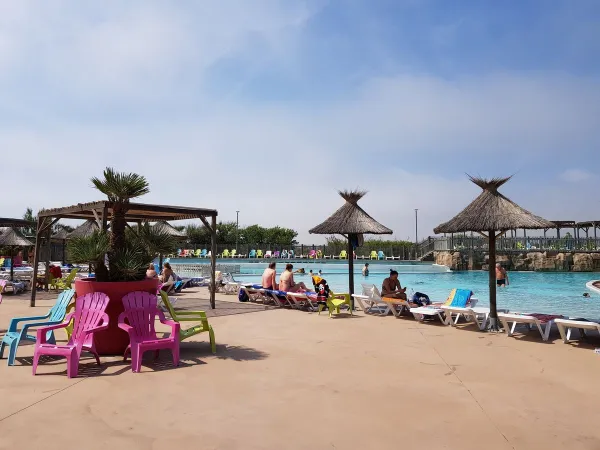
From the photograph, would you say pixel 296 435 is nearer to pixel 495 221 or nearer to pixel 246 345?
pixel 246 345

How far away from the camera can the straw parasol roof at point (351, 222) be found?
1142 centimetres

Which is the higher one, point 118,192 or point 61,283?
point 118,192

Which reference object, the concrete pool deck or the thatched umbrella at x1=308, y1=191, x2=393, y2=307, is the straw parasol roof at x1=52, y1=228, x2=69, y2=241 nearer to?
the thatched umbrella at x1=308, y1=191, x2=393, y2=307

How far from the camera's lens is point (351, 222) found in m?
11.6

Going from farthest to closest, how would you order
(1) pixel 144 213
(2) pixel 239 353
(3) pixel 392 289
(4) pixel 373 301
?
(1) pixel 144 213 → (3) pixel 392 289 → (4) pixel 373 301 → (2) pixel 239 353

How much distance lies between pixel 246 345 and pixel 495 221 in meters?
5.14

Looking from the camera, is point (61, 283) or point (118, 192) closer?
point (118, 192)

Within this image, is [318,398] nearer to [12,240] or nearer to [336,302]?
[336,302]

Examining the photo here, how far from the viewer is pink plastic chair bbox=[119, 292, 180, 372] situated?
5.30 meters

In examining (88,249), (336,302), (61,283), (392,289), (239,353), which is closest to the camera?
(88,249)

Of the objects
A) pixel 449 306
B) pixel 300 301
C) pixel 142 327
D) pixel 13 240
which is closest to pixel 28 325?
pixel 142 327

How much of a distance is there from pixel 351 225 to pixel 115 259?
6577mm

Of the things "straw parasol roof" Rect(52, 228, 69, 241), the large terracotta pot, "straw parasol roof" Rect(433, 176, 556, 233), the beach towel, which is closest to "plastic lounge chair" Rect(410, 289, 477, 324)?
the beach towel

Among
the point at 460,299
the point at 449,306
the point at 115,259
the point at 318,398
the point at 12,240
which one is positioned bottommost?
the point at 318,398
